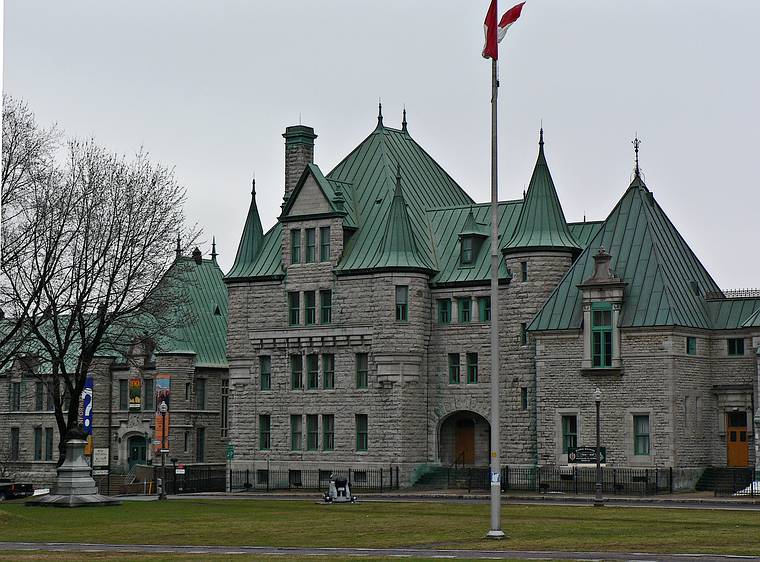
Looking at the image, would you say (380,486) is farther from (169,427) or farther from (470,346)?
(169,427)

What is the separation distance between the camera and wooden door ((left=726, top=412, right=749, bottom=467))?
6556 centimetres

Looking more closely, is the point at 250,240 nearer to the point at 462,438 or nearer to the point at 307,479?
the point at 307,479

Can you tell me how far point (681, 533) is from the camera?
35375 millimetres

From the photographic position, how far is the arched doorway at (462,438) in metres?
72.1

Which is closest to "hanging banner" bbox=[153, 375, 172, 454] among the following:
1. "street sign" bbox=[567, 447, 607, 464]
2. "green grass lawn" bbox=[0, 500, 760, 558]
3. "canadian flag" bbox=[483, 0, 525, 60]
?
"street sign" bbox=[567, 447, 607, 464]

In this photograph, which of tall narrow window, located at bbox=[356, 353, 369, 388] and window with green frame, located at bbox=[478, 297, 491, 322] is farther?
tall narrow window, located at bbox=[356, 353, 369, 388]

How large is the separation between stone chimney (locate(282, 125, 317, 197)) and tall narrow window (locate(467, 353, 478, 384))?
13.8m

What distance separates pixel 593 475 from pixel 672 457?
11.5 feet

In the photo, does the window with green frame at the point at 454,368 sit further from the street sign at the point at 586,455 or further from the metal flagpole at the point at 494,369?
the metal flagpole at the point at 494,369

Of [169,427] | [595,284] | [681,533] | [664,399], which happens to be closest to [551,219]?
[595,284]

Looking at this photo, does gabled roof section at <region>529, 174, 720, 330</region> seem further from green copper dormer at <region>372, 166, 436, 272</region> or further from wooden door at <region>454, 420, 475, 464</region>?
wooden door at <region>454, 420, 475, 464</region>

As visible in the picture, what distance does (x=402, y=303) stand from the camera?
72000mm

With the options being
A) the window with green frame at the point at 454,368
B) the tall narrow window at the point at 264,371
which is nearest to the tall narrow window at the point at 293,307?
the tall narrow window at the point at 264,371

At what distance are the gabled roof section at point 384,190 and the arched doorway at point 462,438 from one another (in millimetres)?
7696
